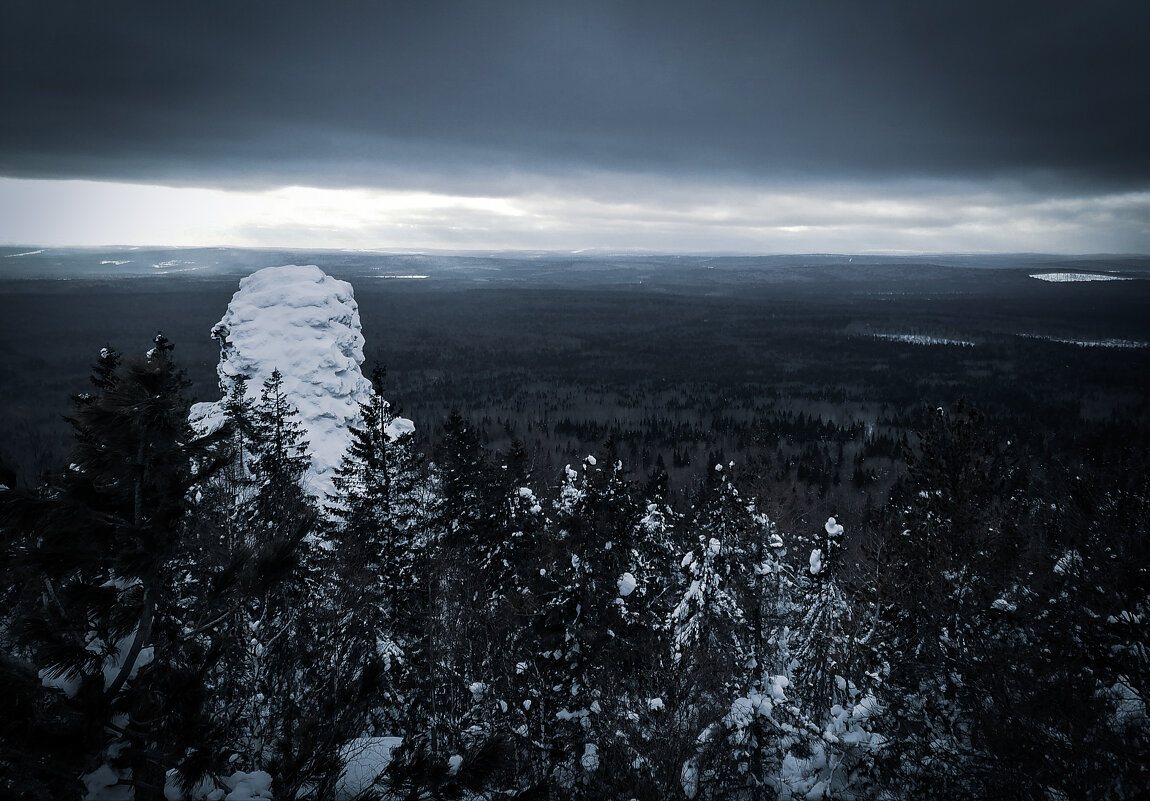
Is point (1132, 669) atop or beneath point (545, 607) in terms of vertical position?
atop

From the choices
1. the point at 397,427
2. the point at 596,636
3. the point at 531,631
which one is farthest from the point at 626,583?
the point at 397,427

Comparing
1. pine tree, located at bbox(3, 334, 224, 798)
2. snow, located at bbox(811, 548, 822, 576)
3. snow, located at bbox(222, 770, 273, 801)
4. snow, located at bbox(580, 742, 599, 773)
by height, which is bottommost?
snow, located at bbox(580, 742, 599, 773)

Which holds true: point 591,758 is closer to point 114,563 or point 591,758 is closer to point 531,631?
point 531,631

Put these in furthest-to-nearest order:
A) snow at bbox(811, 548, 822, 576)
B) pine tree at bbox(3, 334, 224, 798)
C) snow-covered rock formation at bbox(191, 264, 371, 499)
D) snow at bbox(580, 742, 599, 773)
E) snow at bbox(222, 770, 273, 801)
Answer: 1. snow-covered rock formation at bbox(191, 264, 371, 499)
2. snow at bbox(811, 548, 822, 576)
3. snow at bbox(580, 742, 599, 773)
4. snow at bbox(222, 770, 273, 801)
5. pine tree at bbox(3, 334, 224, 798)

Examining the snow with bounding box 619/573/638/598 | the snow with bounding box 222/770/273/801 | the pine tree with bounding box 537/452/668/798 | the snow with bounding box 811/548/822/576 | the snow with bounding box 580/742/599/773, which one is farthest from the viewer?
the snow with bounding box 811/548/822/576

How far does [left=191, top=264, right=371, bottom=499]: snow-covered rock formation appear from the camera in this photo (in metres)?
37.1

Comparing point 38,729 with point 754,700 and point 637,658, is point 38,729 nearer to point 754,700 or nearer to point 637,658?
point 754,700

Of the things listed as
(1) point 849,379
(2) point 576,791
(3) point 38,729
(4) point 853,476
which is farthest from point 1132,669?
(1) point 849,379

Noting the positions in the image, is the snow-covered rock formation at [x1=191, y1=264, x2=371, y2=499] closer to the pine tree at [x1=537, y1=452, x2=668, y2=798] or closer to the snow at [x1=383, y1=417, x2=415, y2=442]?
the snow at [x1=383, y1=417, x2=415, y2=442]

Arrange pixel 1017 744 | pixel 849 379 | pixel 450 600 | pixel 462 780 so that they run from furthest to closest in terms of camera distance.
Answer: pixel 849 379
pixel 450 600
pixel 1017 744
pixel 462 780


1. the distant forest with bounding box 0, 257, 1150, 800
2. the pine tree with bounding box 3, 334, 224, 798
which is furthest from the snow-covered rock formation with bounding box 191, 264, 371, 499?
the pine tree with bounding box 3, 334, 224, 798

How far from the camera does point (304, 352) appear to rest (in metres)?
40.1

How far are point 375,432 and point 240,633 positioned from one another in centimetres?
1051

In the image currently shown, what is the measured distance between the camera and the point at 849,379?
192875 millimetres
